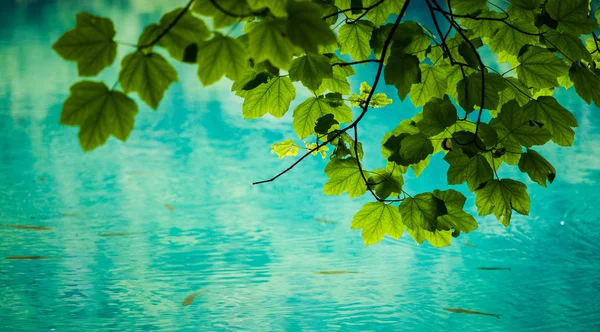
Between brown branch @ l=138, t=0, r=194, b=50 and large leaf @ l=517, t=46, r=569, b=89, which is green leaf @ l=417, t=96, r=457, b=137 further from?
brown branch @ l=138, t=0, r=194, b=50

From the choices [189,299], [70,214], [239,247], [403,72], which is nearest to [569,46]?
[403,72]

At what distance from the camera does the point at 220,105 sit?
13.0 feet

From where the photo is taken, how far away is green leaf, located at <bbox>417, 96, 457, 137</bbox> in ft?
2.72

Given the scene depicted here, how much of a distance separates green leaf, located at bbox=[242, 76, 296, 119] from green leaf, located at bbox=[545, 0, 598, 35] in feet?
1.52

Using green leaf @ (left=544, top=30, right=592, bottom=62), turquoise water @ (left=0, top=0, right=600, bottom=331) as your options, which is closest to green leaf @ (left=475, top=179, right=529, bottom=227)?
green leaf @ (left=544, top=30, right=592, bottom=62)

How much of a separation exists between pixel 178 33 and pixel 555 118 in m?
0.64

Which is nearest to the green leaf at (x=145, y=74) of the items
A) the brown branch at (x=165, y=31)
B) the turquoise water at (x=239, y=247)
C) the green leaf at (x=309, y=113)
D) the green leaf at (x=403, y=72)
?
the brown branch at (x=165, y=31)

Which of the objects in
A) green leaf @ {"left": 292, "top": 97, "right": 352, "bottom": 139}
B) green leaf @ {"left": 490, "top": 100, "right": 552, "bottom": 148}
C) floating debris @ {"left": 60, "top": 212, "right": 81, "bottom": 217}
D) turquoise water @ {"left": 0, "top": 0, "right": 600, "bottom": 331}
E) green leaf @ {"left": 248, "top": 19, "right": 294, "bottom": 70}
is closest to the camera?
green leaf @ {"left": 248, "top": 19, "right": 294, "bottom": 70}

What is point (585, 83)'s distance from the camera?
2.76ft

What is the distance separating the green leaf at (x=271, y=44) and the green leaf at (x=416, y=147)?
410 millimetres

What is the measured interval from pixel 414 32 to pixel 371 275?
4.01ft

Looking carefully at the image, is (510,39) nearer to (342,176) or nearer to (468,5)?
(468,5)

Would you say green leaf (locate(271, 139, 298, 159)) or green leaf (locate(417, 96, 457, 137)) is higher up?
green leaf (locate(417, 96, 457, 137))

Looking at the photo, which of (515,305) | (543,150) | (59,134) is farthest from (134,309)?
(543,150)
